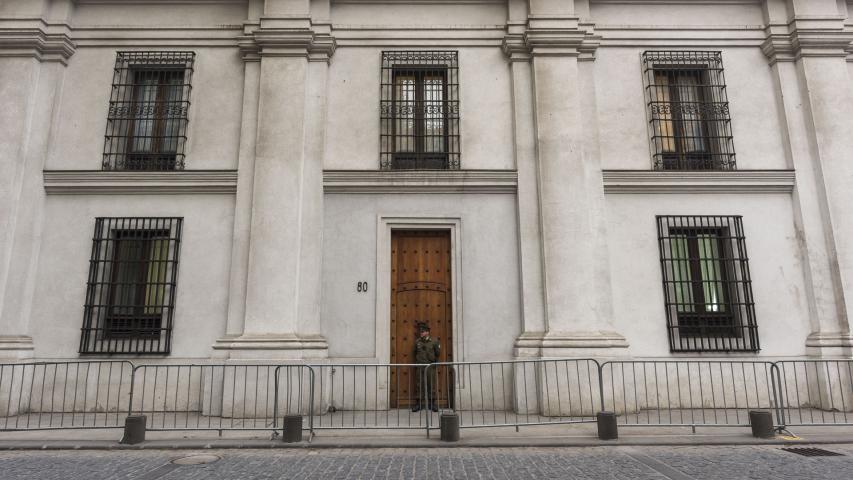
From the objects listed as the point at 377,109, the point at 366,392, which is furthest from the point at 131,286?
the point at 377,109

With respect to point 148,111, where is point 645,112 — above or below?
below

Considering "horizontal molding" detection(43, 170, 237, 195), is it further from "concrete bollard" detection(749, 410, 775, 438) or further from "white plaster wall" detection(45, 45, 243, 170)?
"concrete bollard" detection(749, 410, 775, 438)

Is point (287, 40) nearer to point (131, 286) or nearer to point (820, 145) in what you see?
point (131, 286)

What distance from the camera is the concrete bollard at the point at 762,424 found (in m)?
6.90

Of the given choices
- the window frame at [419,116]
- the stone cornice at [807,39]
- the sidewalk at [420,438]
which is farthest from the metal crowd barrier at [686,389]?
the stone cornice at [807,39]

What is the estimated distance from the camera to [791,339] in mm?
9352

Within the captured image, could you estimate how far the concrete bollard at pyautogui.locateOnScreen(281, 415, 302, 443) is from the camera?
22.2ft

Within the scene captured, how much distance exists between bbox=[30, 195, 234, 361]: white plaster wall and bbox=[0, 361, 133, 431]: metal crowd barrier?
400mm

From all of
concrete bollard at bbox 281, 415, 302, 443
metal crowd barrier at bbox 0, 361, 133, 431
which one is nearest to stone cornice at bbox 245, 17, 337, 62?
metal crowd barrier at bbox 0, 361, 133, 431

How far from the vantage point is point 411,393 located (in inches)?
354

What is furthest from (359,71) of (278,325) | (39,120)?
(39,120)

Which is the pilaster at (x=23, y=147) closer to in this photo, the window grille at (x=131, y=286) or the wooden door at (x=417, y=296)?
the window grille at (x=131, y=286)

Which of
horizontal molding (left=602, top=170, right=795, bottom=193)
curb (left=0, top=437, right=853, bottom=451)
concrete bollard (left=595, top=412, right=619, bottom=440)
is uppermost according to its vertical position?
horizontal molding (left=602, top=170, right=795, bottom=193)

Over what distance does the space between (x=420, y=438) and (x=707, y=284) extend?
652cm
